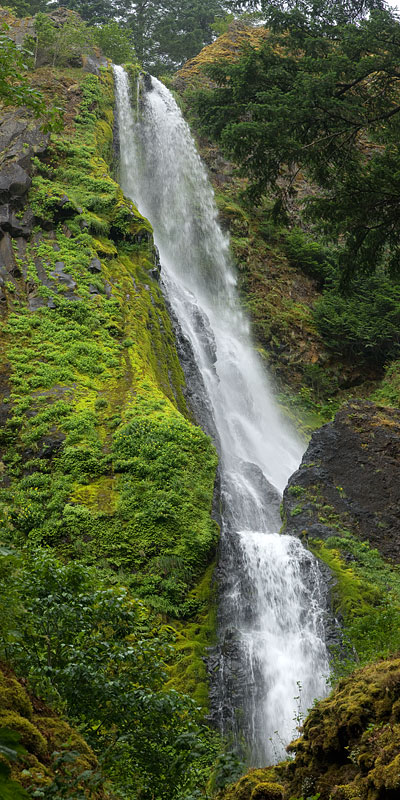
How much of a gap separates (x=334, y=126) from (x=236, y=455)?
9074 millimetres

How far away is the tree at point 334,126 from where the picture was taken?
7.76 meters

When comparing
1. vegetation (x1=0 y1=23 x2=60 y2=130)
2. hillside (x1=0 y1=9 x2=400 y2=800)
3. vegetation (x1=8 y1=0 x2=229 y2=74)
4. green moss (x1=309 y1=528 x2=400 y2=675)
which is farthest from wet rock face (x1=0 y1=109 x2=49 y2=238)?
vegetation (x1=8 y1=0 x2=229 y2=74)

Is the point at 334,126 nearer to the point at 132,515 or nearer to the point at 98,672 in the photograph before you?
the point at 132,515

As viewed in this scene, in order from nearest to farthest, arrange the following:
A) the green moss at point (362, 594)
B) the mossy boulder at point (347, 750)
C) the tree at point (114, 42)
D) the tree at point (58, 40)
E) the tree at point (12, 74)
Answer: the mossy boulder at point (347, 750)
the tree at point (12, 74)
the green moss at point (362, 594)
the tree at point (58, 40)
the tree at point (114, 42)

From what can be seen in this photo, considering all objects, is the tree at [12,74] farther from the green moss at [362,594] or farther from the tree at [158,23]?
the tree at [158,23]

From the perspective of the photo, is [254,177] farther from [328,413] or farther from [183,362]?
[328,413]

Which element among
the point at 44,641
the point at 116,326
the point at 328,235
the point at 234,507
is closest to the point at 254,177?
the point at 328,235

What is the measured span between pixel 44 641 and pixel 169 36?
39.2m

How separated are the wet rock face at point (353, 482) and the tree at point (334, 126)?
4.56 metres

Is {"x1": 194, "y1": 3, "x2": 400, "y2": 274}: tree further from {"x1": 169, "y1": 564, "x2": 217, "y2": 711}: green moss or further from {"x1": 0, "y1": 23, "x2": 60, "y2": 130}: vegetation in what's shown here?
{"x1": 169, "y1": 564, "x2": 217, "y2": 711}: green moss

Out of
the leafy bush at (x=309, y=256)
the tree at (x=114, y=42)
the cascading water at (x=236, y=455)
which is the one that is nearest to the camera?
the cascading water at (x=236, y=455)

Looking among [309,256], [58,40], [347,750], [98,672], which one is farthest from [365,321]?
[98,672]

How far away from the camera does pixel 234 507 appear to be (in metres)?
11.9

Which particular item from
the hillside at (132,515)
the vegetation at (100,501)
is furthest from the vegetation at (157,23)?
the vegetation at (100,501)
